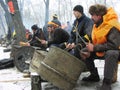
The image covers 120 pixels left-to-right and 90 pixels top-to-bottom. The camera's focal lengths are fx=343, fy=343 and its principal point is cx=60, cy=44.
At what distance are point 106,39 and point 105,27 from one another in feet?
0.58

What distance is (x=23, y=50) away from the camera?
8422 mm

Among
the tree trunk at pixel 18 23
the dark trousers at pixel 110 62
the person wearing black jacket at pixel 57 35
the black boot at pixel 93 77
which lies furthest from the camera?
the tree trunk at pixel 18 23

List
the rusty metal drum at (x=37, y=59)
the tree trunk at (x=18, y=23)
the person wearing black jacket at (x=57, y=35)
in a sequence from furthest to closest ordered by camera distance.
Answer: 1. the tree trunk at (x=18, y=23)
2. the person wearing black jacket at (x=57, y=35)
3. the rusty metal drum at (x=37, y=59)

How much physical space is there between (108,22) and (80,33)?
1.18 meters

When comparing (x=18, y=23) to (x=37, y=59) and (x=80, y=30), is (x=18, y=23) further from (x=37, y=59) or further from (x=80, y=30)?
(x=80, y=30)

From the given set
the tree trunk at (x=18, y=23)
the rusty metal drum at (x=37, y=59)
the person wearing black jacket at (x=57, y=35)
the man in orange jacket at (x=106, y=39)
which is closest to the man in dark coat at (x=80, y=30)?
→ the man in orange jacket at (x=106, y=39)

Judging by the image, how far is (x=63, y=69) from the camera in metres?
4.98

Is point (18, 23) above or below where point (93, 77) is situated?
above

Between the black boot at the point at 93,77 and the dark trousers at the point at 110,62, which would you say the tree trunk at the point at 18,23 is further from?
the dark trousers at the point at 110,62

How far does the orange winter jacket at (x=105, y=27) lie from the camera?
16.4ft

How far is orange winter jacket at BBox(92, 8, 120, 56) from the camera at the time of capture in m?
4.99

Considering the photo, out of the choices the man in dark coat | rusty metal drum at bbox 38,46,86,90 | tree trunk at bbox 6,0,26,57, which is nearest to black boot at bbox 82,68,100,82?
the man in dark coat

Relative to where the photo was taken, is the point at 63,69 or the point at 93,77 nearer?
the point at 63,69

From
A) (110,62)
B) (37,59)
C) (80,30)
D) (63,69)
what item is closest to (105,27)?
(110,62)
